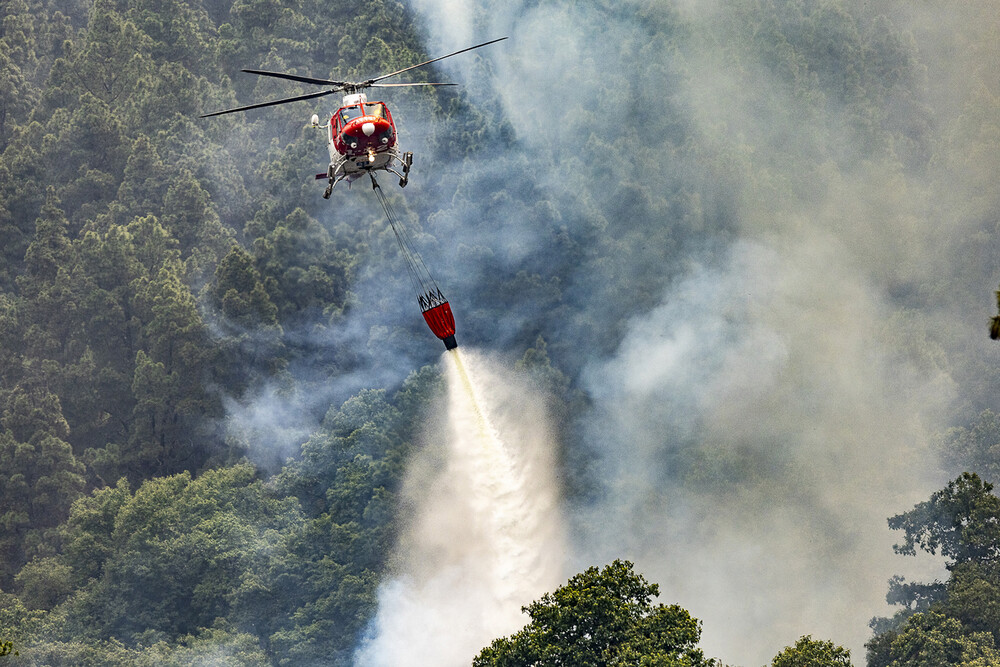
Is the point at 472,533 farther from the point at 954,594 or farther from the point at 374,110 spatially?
the point at 374,110

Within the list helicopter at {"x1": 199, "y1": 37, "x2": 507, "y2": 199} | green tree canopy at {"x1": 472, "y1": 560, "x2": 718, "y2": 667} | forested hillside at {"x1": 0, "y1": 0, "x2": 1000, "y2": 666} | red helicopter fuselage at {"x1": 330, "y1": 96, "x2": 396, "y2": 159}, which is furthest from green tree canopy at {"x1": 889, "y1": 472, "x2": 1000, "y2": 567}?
red helicopter fuselage at {"x1": 330, "y1": 96, "x2": 396, "y2": 159}

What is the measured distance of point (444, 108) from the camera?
95.6 m

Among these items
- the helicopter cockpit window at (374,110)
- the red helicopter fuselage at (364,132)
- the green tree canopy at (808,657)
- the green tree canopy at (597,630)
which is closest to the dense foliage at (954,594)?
the green tree canopy at (808,657)

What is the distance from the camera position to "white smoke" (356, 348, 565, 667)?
247 ft

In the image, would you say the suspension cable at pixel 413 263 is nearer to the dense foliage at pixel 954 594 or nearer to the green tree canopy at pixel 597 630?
the dense foliage at pixel 954 594

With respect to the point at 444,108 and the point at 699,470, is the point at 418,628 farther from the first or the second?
the point at 444,108

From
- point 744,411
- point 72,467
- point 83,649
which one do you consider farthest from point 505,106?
point 83,649

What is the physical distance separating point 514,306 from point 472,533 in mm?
14411

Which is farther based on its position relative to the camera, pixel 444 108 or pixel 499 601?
pixel 444 108

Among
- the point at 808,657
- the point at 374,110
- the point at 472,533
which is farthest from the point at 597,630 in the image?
the point at 472,533

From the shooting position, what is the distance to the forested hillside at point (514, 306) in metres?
83.4

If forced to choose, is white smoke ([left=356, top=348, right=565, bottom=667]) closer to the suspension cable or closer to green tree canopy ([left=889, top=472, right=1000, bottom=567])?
the suspension cable

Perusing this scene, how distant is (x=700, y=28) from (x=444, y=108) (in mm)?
15295

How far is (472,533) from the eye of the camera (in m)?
79.5
